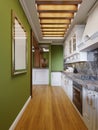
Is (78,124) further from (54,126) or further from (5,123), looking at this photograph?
(5,123)

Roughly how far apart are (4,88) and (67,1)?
2282mm

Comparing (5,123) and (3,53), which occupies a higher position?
(3,53)

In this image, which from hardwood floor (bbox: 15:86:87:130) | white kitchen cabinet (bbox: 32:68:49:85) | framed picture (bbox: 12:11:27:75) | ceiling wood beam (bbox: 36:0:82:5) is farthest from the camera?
white kitchen cabinet (bbox: 32:68:49:85)

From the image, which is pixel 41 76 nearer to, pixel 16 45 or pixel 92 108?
pixel 16 45

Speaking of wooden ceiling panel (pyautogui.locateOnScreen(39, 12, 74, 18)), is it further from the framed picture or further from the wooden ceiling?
the framed picture

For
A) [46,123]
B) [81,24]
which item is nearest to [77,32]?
[81,24]

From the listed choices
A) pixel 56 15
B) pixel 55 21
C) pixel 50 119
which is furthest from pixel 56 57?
pixel 50 119

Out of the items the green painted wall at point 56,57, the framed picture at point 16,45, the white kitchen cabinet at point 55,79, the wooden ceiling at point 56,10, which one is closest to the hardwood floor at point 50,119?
the framed picture at point 16,45

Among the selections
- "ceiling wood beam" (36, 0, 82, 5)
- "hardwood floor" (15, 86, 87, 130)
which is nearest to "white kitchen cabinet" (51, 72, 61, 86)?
"hardwood floor" (15, 86, 87, 130)

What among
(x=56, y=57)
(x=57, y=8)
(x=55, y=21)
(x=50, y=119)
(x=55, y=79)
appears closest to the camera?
(x=50, y=119)

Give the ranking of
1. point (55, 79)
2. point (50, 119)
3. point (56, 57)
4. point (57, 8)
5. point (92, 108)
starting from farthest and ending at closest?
point (56, 57) < point (55, 79) < point (57, 8) < point (50, 119) < point (92, 108)

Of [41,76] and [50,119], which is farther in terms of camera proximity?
[41,76]

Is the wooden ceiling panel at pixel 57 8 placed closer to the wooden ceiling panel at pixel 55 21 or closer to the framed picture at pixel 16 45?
the framed picture at pixel 16 45

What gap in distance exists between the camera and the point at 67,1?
3371mm
